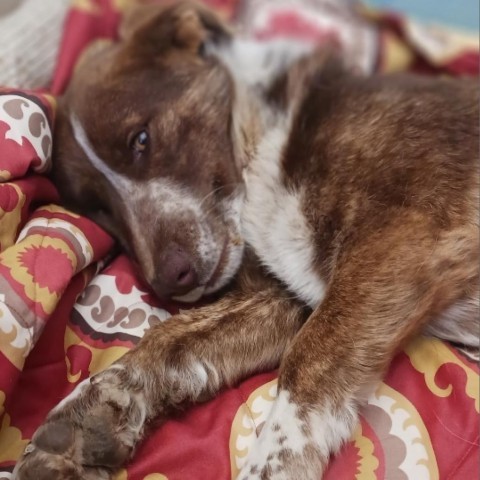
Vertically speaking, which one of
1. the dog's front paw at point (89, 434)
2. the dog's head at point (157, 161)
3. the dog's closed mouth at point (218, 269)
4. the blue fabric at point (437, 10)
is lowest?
the blue fabric at point (437, 10)

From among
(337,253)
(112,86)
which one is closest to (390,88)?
(337,253)

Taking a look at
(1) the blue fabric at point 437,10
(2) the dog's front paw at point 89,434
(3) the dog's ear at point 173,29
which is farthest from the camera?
(1) the blue fabric at point 437,10

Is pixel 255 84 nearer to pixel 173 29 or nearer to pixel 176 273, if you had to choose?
pixel 173 29

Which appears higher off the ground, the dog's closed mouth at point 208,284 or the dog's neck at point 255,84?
the dog's neck at point 255,84

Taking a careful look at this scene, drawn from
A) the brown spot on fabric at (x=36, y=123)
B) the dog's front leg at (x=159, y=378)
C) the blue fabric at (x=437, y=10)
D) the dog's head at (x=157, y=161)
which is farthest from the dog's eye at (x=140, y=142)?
the blue fabric at (x=437, y=10)

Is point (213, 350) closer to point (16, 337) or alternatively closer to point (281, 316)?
point (281, 316)

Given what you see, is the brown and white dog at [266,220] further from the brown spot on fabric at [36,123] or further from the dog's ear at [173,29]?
the brown spot on fabric at [36,123]

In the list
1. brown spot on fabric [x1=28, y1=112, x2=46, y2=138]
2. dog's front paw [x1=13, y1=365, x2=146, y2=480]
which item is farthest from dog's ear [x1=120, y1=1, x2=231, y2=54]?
dog's front paw [x1=13, y1=365, x2=146, y2=480]

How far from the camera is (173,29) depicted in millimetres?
2424

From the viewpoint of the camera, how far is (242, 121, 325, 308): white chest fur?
1.98 m

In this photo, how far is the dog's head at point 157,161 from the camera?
2.04m

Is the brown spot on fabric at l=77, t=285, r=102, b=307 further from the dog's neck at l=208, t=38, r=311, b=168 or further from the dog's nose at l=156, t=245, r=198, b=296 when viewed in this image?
the dog's neck at l=208, t=38, r=311, b=168

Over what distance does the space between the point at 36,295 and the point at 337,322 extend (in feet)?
2.58

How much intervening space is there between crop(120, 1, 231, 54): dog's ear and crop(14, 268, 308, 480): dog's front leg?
96 centimetres
